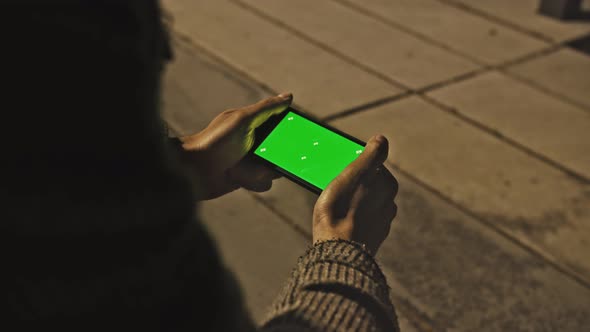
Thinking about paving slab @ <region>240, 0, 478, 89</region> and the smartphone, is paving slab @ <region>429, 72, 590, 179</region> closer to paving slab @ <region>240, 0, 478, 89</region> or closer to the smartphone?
paving slab @ <region>240, 0, 478, 89</region>

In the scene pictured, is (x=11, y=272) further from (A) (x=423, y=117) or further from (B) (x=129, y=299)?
(A) (x=423, y=117)

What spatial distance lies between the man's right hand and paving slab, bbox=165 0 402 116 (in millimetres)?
2520

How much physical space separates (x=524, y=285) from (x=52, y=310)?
2.61 metres

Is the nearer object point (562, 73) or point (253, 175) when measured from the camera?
point (253, 175)

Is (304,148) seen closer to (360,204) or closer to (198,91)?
(360,204)

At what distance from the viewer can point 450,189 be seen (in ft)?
12.2

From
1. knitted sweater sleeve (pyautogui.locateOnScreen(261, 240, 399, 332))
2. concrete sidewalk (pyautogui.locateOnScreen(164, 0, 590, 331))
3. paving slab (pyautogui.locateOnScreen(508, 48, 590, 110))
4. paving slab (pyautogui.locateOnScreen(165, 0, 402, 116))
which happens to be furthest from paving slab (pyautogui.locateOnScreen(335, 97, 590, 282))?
knitted sweater sleeve (pyautogui.locateOnScreen(261, 240, 399, 332))

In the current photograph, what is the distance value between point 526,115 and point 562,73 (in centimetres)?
70

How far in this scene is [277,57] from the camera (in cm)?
491

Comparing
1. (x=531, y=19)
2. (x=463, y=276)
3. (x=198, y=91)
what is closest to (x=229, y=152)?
(x=463, y=276)

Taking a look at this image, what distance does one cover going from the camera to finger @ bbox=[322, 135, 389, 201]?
5.49ft

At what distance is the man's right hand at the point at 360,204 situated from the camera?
1.62 metres

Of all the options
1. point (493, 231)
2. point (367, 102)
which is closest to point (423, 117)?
point (367, 102)

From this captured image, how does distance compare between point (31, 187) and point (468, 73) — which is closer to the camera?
point (31, 187)
